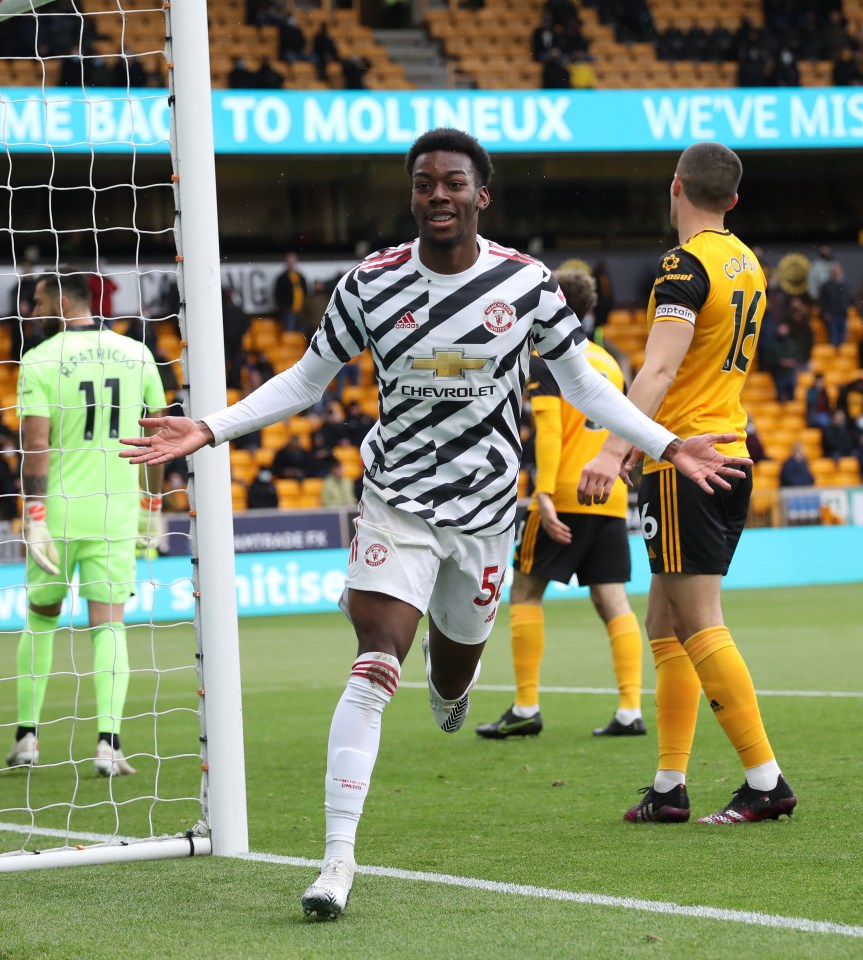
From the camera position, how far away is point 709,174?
5215 millimetres

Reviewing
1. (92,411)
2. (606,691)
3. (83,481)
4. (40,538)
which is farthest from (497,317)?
Answer: (606,691)

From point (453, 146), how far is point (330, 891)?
203cm

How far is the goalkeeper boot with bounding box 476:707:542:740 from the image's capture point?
7.84m

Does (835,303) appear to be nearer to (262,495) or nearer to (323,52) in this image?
(323,52)

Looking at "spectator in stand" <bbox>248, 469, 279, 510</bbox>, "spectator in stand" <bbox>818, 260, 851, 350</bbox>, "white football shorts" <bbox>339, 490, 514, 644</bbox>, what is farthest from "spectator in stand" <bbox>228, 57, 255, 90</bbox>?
"white football shorts" <bbox>339, 490, 514, 644</bbox>

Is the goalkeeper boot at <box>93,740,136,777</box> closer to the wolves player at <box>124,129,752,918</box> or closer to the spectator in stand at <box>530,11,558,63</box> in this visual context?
the wolves player at <box>124,129,752,918</box>

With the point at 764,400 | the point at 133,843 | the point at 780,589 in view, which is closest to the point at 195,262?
the point at 133,843

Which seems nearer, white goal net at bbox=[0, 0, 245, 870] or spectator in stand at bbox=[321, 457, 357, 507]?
white goal net at bbox=[0, 0, 245, 870]

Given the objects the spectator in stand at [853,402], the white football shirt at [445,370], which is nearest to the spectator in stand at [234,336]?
the spectator in stand at [853,402]

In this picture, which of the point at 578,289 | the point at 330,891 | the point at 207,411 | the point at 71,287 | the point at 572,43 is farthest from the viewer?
the point at 572,43

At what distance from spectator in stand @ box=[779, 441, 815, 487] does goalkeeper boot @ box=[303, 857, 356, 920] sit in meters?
19.8

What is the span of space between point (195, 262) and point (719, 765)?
3121 mm

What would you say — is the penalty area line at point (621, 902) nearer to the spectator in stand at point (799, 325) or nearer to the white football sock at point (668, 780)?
the white football sock at point (668, 780)

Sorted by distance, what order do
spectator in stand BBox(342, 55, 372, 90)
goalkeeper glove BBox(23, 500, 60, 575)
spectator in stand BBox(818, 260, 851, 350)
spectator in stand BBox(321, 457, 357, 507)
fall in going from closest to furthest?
goalkeeper glove BBox(23, 500, 60, 575)
spectator in stand BBox(321, 457, 357, 507)
spectator in stand BBox(342, 55, 372, 90)
spectator in stand BBox(818, 260, 851, 350)
